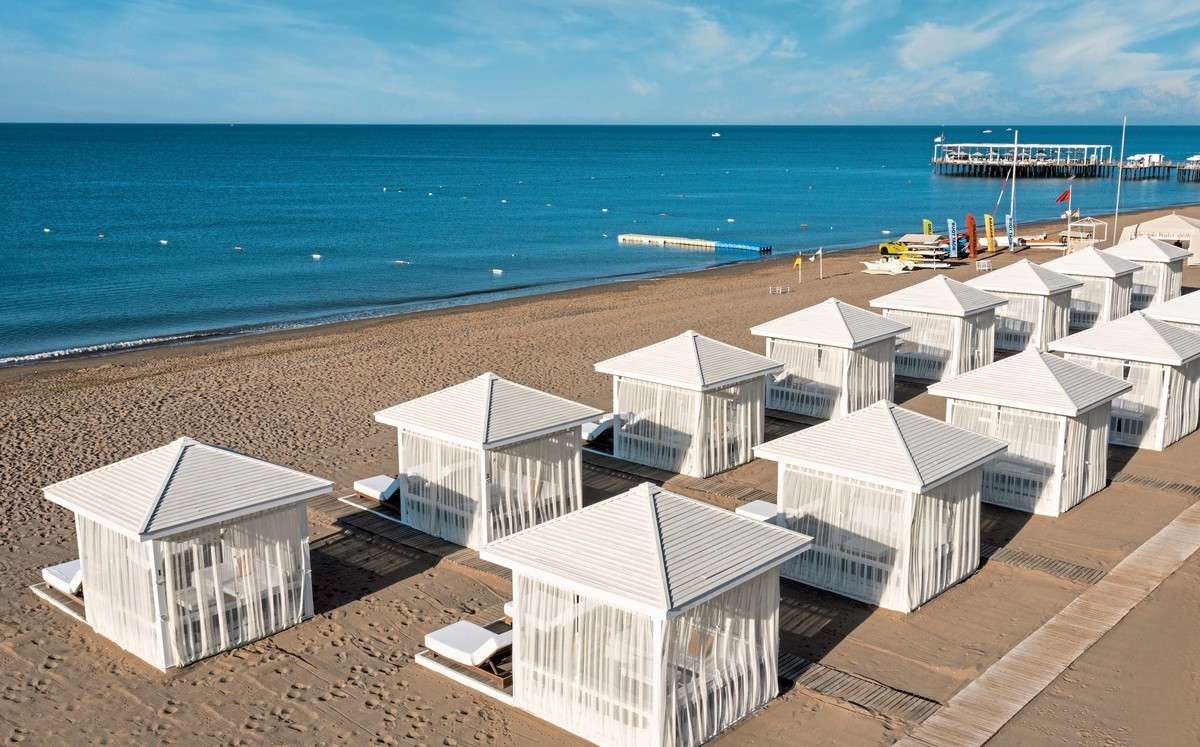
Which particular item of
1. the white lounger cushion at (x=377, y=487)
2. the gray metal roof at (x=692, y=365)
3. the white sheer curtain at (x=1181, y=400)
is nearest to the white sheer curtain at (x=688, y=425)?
the gray metal roof at (x=692, y=365)

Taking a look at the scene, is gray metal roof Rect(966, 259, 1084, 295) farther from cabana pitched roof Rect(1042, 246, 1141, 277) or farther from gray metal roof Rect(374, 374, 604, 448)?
gray metal roof Rect(374, 374, 604, 448)

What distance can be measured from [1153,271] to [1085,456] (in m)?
14.2

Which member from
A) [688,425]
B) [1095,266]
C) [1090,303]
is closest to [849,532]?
[688,425]

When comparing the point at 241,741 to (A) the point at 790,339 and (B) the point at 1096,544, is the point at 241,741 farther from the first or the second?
(A) the point at 790,339

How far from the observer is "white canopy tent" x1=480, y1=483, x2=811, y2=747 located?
7.84m

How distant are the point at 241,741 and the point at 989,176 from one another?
311 ft

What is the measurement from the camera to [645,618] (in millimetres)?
7863

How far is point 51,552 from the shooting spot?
11977mm

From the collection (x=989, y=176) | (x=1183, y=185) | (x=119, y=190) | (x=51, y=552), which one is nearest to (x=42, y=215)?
(x=119, y=190)

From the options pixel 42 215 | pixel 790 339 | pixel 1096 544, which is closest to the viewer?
pixel 1096 544

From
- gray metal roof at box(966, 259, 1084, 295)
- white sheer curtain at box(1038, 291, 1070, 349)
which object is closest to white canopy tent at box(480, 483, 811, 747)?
gray metal roof at box(966, 259, 1084, 295)

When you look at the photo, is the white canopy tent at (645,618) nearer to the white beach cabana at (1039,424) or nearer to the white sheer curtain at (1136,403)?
the white beach cabana at (1039,424)

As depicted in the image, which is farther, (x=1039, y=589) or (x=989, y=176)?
(x=989, y=176)

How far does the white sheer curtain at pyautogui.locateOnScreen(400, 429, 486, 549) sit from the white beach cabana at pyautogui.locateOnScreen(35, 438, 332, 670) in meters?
2.10
